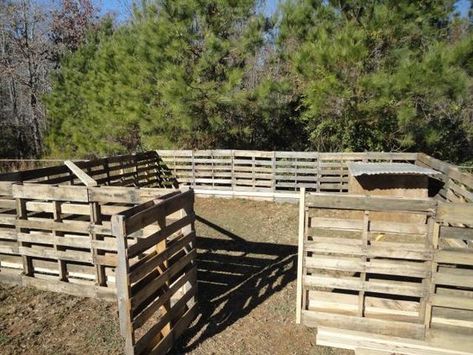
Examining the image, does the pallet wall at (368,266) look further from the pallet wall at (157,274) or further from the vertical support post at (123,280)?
the vertical support post at (123,280)

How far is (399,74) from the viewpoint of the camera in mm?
8188

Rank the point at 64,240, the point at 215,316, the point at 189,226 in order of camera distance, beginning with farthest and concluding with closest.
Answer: the point at 64,240 < the point at 215,316 < the point at 189,226

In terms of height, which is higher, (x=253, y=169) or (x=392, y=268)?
(x=253, y=169)

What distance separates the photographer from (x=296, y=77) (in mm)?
10266

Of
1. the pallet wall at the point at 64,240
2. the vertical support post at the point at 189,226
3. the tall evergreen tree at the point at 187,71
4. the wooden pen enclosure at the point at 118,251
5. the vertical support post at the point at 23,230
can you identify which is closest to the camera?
the wooden pen enclosure at the point at 118,251

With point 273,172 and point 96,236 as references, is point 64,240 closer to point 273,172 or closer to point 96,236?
point 96,236

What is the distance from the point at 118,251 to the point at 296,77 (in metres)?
8.32

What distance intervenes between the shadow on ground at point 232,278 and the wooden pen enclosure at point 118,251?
0.27 metres

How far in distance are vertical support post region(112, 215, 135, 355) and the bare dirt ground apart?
65 centimetres

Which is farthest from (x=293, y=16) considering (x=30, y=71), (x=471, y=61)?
(x=30, y=71)

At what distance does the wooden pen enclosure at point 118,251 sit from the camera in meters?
3.21

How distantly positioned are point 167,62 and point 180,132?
204 cm

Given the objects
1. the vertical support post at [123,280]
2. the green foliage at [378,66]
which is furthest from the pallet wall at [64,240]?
the green foliage at [378,66]

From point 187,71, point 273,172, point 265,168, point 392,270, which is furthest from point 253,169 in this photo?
point 392,270
